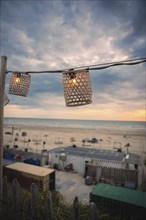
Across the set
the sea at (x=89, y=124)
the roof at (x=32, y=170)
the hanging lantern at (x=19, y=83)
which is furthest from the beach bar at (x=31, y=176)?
the sea at (x=89, y=124)

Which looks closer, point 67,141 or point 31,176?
point 31,176

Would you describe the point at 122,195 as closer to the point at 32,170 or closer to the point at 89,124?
the point at 32,170

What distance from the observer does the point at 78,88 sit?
7.84 ft

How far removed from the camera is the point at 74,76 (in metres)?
2.40

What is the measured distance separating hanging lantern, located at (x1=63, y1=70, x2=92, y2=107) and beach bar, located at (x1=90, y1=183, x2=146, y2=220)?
332 inches

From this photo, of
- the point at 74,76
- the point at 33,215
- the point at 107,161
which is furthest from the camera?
the point at 107,161

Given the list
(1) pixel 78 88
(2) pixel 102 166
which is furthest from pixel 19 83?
(2) pixel 102 166

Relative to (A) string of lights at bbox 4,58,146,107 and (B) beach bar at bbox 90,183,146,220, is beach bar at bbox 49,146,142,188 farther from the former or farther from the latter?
(A) string of lights at bbox 4,58,146,107

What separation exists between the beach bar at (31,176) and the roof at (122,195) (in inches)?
140

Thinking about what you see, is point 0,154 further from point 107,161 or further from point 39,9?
point 107,161

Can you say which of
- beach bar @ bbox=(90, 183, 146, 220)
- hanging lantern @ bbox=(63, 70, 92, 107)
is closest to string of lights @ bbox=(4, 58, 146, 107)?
hanging lantern @ bbox=(63, 70, 92, 107)

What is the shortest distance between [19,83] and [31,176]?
924 centimetres

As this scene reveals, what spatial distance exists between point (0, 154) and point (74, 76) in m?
2.92

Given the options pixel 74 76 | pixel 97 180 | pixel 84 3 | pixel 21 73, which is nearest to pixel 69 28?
pixel 84 3
